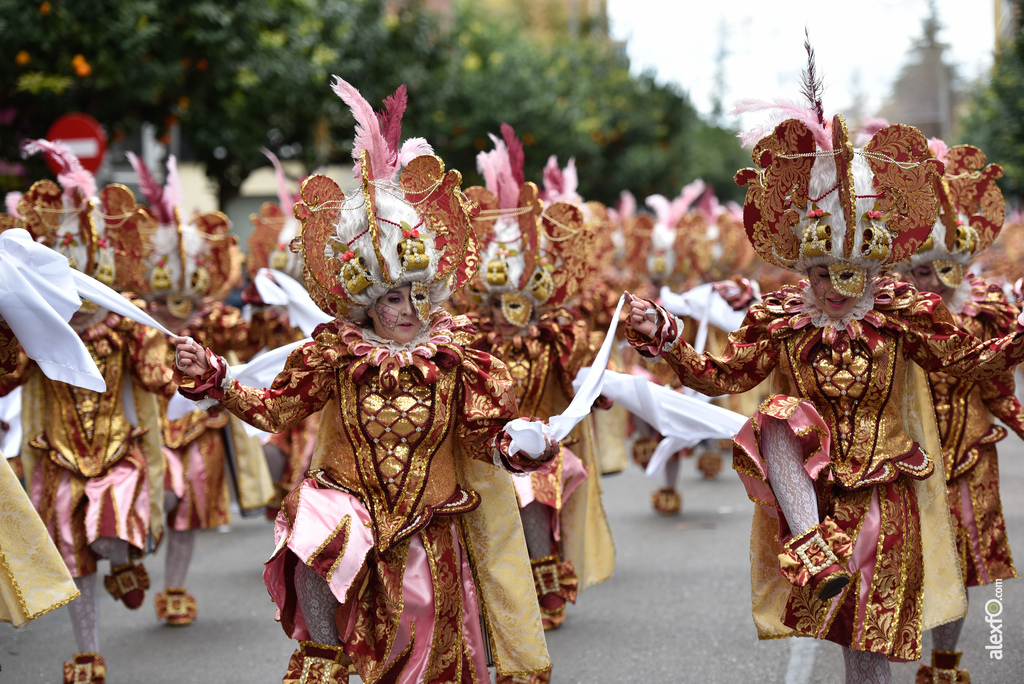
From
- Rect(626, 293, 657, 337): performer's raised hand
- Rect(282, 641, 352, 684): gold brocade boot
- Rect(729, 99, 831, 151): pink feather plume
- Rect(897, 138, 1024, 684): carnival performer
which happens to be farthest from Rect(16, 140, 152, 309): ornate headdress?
Rect(897, 138, 1024, 684): carnival performer

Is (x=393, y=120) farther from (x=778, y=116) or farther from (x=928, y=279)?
(x=928, y=279)

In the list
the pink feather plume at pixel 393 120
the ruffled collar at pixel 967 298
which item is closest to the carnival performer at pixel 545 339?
the pink feather plume at pixel 393 120

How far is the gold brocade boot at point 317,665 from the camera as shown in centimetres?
381

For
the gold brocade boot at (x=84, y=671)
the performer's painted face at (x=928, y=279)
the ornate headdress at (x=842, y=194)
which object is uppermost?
the ornate headdress at (x=842, y=194)

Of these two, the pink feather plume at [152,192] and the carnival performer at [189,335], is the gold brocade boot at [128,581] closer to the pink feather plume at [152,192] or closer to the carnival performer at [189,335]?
the carnival performer at [189,335]

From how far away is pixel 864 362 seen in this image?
13.2 ft

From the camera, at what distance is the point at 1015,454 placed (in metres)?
11.4

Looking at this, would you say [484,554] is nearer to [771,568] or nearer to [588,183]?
[771,568]

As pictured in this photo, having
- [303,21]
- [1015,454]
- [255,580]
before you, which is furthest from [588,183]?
[255,580]

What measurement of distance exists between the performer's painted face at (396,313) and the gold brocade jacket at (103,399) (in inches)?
71.4

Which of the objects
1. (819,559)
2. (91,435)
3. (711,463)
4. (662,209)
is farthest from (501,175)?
(662,209)

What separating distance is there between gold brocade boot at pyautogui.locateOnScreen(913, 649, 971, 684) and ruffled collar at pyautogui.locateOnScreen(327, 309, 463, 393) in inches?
92.1

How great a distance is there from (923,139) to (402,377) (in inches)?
78.7

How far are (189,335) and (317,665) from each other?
3070 mm
